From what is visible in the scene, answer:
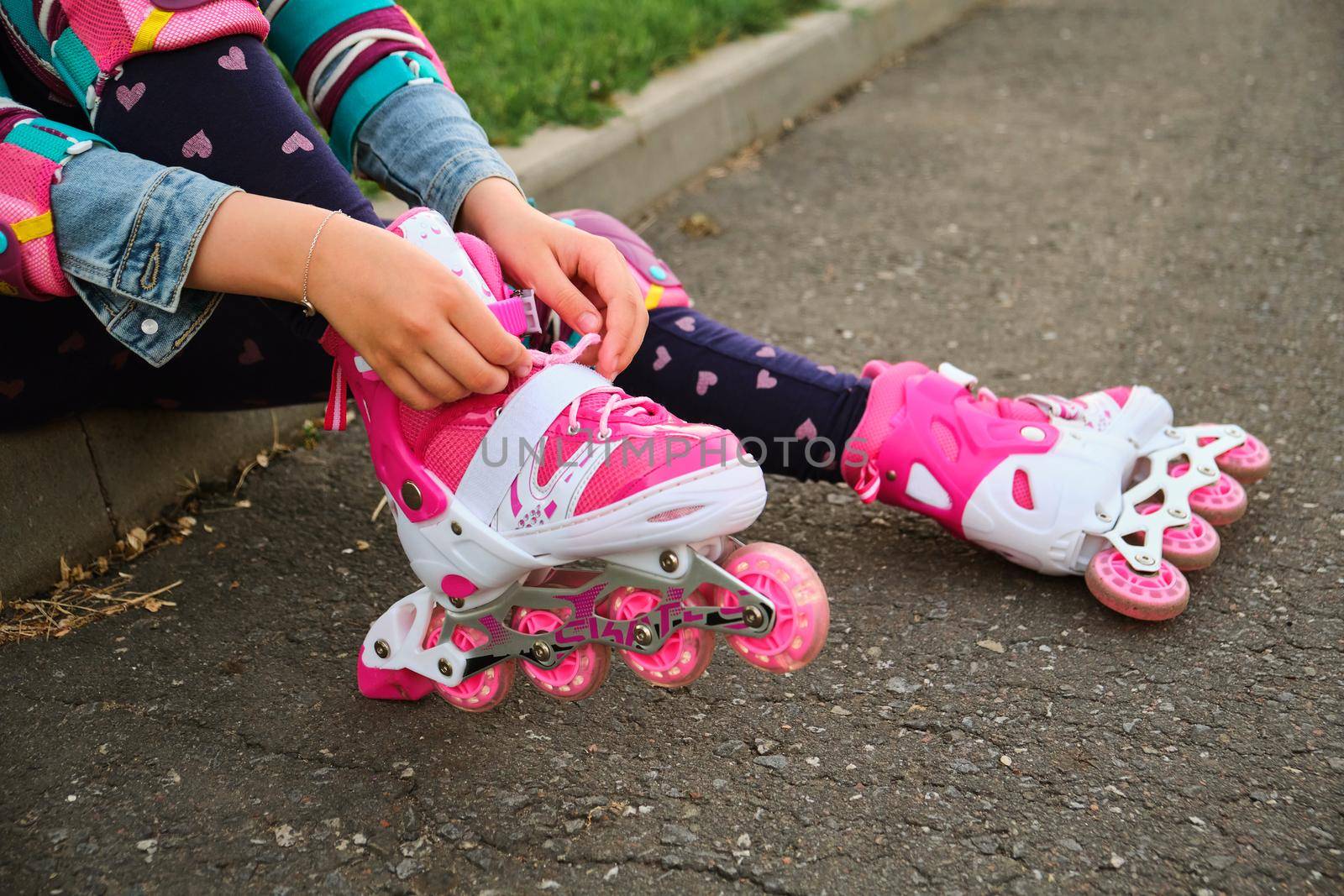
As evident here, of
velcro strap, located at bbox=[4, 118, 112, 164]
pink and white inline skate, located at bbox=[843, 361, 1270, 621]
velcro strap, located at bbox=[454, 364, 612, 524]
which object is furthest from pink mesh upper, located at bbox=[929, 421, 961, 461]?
velcro strap, located at bbox=[4, 118, 112, 164]

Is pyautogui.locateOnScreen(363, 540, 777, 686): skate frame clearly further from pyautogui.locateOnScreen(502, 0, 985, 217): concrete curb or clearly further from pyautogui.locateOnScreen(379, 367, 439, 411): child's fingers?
pyautogui.locateOnScreen(502, 0, 985, 217): concrete curb

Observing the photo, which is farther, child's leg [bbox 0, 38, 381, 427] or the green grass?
the green grass

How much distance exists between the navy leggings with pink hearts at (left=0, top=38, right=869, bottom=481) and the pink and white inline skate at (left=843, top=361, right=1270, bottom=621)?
65mm

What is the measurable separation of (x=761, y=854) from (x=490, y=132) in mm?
1840

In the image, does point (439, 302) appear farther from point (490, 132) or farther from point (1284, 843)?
point (490, 132)

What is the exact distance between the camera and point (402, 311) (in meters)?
1.05

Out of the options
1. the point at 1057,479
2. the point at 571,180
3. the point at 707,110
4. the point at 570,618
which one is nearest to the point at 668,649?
the point at 570,618

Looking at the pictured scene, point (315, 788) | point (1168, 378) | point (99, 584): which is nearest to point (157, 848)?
point (315, 788)

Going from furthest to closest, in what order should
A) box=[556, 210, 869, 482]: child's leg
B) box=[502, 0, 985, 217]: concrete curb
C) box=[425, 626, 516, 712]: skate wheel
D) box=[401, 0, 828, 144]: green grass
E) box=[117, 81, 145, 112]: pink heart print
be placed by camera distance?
box=[401, 0, 828, 144]: green grass
box=[502, 0, 985, 217]: concrete curb
box=[556, 210, 869, 482]: child's leg
box=[425, 626, 516, 712]: skate wheel
box=[117, 81, 145, 112]: pink heart print

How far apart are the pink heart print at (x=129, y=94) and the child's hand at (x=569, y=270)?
34cm

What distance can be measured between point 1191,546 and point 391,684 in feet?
3.15

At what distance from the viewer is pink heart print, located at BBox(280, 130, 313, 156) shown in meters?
1.19

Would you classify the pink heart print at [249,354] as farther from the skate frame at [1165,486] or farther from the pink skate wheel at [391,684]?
the skate frame at [1165,486]

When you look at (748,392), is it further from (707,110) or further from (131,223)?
(707,110)
